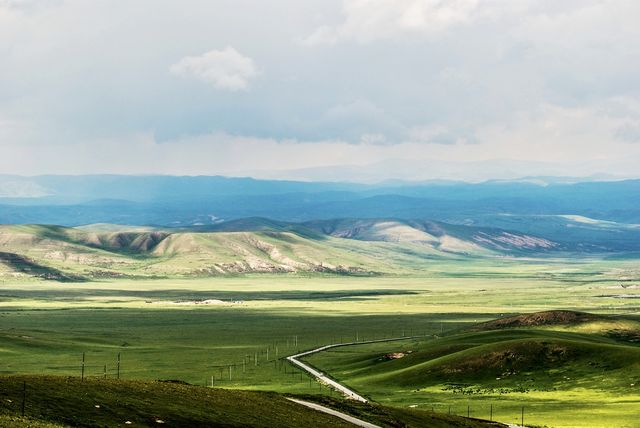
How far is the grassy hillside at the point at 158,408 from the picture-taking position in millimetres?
59750

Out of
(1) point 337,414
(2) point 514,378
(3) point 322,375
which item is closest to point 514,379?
(2) point 514,378

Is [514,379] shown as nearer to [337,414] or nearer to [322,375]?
[322,375]

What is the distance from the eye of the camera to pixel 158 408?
69.1m

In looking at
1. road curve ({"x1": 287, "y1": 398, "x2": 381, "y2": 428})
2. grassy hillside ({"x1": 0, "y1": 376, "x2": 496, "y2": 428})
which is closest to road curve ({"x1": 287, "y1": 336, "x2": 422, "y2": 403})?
road curve ({"x1": 287, "y1": 398, "x2": 381, "y2": 428})

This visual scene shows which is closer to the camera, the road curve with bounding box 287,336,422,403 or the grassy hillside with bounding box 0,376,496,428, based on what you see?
the grassy hillside with bounding box 0,376,496,428

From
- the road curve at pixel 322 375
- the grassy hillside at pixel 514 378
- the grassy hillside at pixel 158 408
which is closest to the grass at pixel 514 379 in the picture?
the grassy hillside at pixel 514 378

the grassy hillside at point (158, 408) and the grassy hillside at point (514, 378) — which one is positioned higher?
the grassy hillside at point (158, 408)

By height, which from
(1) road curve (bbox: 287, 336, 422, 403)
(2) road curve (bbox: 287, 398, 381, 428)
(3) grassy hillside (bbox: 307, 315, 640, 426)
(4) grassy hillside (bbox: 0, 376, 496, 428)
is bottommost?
(1) road curve (bbox: 287, 336, 422, 403)

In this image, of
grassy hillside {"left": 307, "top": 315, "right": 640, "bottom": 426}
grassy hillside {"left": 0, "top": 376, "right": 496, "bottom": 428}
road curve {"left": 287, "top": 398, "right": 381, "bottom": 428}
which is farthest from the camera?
grassy hillside {"left": 307, "top": 315, "right": 640, "bottom": 426}

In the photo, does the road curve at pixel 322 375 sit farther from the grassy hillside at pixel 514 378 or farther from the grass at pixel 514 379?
the grassy hillside at pixel 514 378

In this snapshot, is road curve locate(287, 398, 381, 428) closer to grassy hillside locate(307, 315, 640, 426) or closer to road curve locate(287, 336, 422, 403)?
road curve locate(287, 336, 422, 403)

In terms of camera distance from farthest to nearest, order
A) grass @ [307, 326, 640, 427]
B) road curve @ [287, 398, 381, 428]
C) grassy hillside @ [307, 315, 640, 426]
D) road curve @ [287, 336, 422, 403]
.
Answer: road curve @ [287, 336, 422, 403], grassy hillside @ [307, 315, 640, 426], grass @ [307, 326, 640, 427], road curve @ [287, 398, 381, 428]

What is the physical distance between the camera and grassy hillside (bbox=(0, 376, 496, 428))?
59.8m

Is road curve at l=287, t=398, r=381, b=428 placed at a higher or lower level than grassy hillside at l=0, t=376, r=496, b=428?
lower
